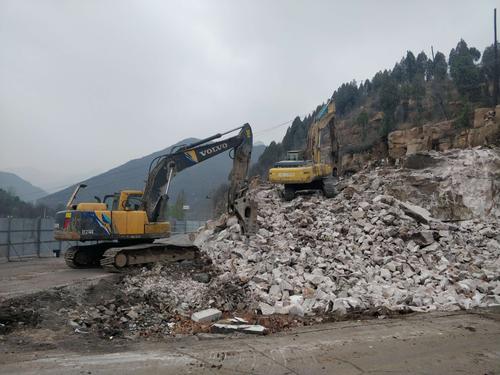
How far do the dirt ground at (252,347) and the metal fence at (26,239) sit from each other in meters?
9.59

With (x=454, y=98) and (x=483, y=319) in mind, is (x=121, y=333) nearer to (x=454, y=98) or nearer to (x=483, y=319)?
(x=483, y=319)

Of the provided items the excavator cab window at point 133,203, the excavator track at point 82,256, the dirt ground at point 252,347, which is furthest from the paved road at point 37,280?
the excavator cab window at point 133,203

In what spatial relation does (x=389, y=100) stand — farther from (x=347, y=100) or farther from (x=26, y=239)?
(x=26, y=239)

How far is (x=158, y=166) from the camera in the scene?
467 inches

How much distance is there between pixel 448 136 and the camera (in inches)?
1101

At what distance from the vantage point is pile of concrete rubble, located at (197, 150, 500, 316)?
9.00 meters

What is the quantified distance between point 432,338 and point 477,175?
1262 cm

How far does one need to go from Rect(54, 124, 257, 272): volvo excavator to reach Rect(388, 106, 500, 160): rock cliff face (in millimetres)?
12805

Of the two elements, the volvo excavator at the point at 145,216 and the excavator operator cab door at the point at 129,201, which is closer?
the volvo excavator at the point at 145,216

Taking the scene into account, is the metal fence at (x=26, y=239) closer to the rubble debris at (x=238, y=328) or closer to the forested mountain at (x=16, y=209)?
the rubble debris at (x=238, y=328)

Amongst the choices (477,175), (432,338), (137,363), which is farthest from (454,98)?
(137,363)

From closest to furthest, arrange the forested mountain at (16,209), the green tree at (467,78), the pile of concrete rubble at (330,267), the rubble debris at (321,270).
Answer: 1. the rubble debris at (321,270)
2. the pile of concrete rubble at (330,267)
3. the forested mountain at (16,209)
4. the green tree at (467,78)

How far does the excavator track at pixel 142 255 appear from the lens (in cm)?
1017

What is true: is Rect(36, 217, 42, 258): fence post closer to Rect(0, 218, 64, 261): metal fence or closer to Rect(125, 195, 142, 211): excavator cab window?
Rect(0, 218, 64, 261): metal fence
